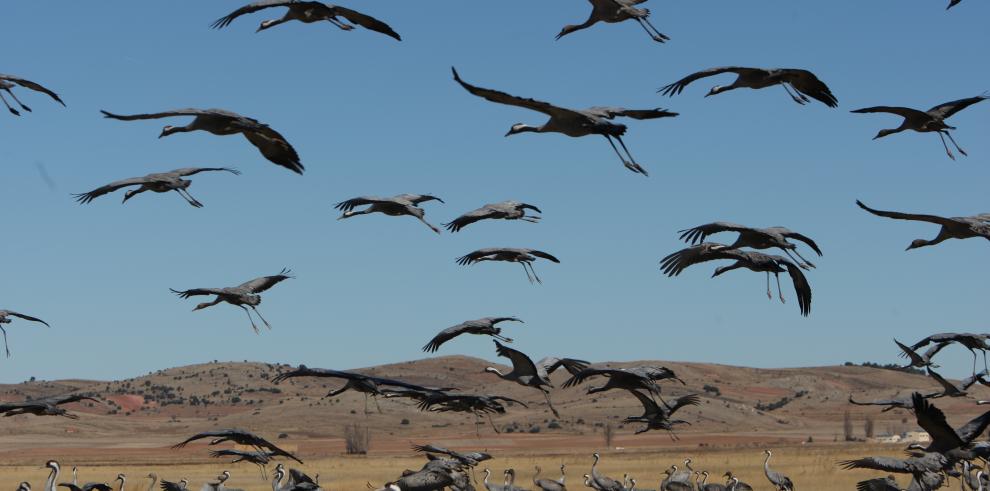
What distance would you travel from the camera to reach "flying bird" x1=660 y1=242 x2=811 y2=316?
785 inches

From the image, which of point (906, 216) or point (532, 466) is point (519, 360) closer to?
point (906, 216)

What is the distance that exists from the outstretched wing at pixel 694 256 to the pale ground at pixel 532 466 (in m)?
15.3

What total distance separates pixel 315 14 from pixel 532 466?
123 ft

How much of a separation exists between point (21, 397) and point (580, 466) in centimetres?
10399

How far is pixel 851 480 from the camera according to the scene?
38625mm

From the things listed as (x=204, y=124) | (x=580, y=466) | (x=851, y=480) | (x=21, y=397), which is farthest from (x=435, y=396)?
(x=21, y=397)

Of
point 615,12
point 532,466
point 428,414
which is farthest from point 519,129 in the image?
point 428,414

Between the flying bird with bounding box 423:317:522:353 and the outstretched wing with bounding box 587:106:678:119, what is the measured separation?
3990mm

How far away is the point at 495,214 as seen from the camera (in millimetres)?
23547

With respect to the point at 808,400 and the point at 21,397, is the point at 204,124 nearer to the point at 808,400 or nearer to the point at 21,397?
the point at 808,400

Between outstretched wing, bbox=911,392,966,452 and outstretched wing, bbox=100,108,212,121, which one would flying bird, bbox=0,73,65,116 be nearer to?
outstretched wing, bbox=100,108,212,121

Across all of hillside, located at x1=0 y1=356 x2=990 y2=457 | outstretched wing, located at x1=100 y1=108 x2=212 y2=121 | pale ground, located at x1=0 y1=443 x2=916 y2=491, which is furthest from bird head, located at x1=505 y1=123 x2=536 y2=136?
hillside, located at x1=0 y1=356 x2=990 y2=457

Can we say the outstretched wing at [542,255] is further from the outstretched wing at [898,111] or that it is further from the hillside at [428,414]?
the hillside at [428,414]

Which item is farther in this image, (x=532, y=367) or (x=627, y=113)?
(x=532, y=367)
